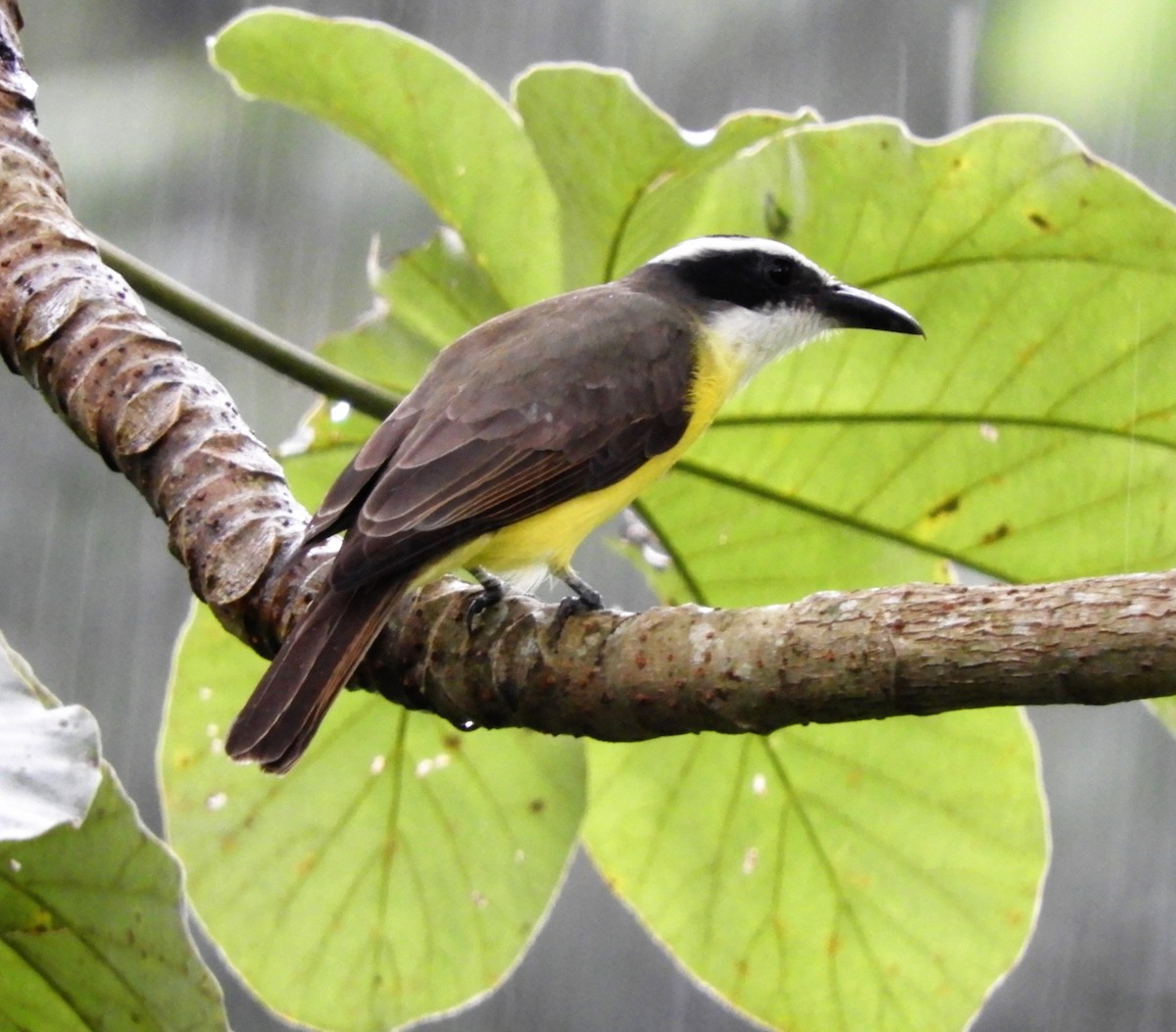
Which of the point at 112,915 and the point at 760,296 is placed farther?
the point at 760,296

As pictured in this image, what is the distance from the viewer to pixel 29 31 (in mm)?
5758

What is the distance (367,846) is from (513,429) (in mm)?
634

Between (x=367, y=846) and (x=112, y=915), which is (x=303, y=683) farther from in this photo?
(x=367, y=846)

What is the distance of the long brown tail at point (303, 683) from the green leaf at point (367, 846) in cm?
58

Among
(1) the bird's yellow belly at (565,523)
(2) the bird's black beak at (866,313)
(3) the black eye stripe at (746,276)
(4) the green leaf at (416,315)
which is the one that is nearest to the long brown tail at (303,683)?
(1) the bird's yellow belly at (565,523)

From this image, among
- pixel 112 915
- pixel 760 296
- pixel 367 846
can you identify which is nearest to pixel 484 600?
pixel 112 915

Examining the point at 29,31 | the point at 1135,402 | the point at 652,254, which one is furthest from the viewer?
the point at 29,31

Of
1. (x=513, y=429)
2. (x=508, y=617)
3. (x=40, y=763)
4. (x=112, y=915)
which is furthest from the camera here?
(x=513, y=429)

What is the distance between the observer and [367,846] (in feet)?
7.71

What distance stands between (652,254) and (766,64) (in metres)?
3.01

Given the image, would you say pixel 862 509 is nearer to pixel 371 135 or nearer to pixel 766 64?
pixel 371 135

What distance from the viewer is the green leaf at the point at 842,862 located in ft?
7.25

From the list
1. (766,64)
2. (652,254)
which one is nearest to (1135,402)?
(652,254)

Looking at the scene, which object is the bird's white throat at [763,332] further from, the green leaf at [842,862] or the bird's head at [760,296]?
the green leaf at [842,862]
